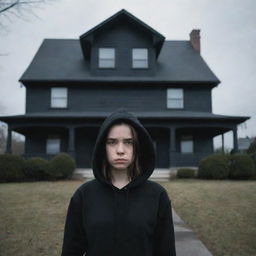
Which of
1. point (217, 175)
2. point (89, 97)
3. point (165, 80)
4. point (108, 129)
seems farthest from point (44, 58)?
point (108, 129)

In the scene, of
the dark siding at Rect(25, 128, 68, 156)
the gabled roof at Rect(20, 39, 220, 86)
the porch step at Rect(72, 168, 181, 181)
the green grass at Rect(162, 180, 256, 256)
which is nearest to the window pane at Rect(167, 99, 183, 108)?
the gabled roof at Rect(20, 39, 220, 86)

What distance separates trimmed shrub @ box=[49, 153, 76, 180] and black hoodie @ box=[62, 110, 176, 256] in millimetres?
12811

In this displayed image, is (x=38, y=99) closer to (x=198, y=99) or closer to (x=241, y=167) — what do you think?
(x=198, y=99)

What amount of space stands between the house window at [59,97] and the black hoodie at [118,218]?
17123 millimetres

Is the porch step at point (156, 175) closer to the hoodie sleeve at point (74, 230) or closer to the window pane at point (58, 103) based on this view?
the window pane at point (58, 103)

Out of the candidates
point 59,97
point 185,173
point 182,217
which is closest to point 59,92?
point 59,97

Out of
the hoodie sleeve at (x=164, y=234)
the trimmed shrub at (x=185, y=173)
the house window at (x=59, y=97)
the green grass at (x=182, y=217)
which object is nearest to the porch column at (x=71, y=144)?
the house window at (x=59, y=97)

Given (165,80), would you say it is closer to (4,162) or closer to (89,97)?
(89,97)

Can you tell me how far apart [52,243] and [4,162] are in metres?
9.94

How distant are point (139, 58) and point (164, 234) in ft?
59.9

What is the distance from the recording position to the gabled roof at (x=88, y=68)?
1842cm

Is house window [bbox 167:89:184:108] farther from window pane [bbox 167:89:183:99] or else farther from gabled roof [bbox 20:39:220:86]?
gabled roof [bbox 20:39:220:86]

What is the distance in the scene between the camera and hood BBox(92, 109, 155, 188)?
2145 mm

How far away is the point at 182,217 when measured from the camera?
274 inches
